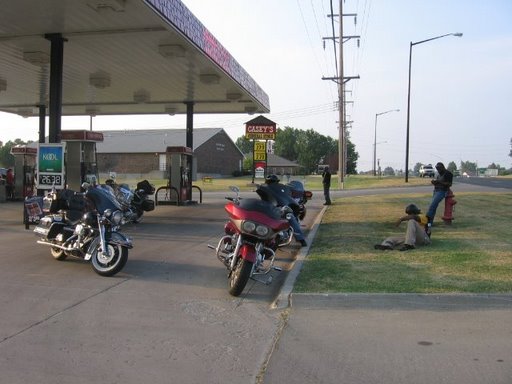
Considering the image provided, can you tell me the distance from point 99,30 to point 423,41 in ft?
102

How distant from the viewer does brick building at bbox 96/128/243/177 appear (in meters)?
70.2

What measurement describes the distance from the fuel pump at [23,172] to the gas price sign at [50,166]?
1075cm

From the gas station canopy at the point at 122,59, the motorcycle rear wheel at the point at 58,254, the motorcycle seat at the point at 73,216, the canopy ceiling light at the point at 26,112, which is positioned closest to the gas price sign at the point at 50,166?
the gas station canopy at the point at 122,59

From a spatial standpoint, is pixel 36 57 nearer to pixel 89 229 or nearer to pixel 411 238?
pixel 89 229

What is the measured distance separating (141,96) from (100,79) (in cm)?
395

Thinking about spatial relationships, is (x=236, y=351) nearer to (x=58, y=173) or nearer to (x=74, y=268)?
(x=74, y=268)

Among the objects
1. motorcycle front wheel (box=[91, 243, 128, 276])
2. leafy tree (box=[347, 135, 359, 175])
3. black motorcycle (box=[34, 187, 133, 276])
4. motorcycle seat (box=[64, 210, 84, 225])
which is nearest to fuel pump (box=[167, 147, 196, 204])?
black motorcycle (box=[34, 187, 133, 276])

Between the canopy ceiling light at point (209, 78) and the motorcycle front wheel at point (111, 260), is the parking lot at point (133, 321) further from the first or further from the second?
the canopy ceiling light at point (209, 78)

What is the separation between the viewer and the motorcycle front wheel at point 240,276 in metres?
7.00

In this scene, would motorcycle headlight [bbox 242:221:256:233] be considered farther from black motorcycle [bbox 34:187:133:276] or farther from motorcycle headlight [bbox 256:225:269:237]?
black motorcycle [bbox 34:187:133:276]

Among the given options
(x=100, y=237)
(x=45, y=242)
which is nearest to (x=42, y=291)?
(x=100, y=237)

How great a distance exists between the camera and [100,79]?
20953mm

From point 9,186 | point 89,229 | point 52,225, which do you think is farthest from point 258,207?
point 9,186

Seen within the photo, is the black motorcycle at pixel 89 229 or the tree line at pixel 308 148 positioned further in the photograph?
the tree line at pixel 308 148
